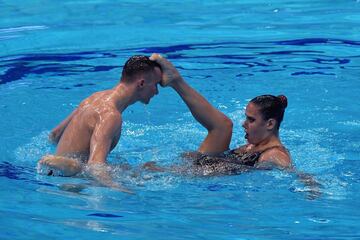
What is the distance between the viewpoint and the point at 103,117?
580 cm

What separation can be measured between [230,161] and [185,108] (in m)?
1.66

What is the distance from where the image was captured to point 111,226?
469 cm

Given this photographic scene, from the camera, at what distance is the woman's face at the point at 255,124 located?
6.10 meters

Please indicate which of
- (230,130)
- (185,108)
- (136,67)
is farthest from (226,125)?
(185,108)

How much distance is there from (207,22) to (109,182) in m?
5.07

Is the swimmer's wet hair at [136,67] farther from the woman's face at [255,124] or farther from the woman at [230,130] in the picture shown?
the woman's face at [255,124]

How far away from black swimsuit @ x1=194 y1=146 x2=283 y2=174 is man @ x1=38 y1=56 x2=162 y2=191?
586 mm

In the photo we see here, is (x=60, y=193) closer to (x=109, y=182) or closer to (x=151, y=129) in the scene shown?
(x=109, y=182)

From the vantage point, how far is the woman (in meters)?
6.02

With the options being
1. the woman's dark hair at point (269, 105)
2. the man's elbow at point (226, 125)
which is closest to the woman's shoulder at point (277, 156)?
the woman's dark hair at point (269, 105)

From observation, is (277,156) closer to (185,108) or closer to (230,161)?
(230,161)

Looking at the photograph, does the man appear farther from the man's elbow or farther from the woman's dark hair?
the woman's dark hair

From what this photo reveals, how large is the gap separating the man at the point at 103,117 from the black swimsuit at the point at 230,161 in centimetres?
59

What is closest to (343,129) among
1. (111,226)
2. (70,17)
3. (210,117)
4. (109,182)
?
(210,117)
